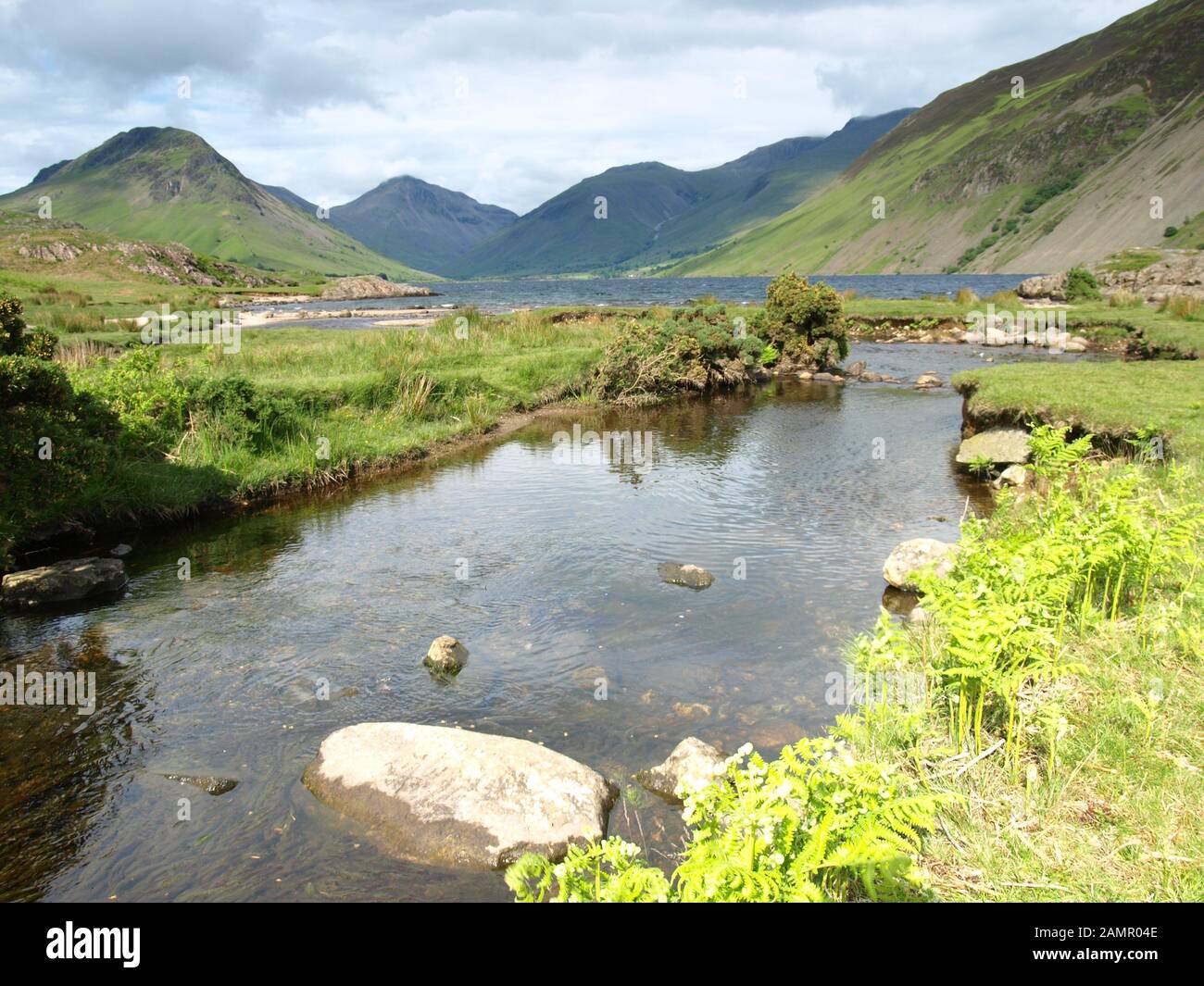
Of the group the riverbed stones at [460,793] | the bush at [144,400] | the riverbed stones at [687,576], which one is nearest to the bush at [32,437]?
the bush at [144,400]

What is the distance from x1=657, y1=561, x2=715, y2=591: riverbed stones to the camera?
13.2m

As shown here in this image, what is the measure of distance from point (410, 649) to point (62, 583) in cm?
697

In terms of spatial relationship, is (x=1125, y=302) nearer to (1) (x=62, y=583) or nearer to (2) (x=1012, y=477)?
(2) (x=1012, y=477)

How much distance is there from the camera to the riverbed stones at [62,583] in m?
12.8

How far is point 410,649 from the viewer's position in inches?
436

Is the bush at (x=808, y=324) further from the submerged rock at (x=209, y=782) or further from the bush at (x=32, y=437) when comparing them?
the submerged rock at (x=209, y=782)

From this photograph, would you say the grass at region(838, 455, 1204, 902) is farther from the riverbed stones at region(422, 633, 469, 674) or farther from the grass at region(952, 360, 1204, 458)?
the grass at region(952, 360, 1204, 458)

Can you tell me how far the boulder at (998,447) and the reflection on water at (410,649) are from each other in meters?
1.20

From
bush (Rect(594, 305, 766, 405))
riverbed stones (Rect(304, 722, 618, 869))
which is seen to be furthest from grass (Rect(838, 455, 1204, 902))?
bush (Rect(594, 305, 766, 405))
